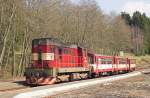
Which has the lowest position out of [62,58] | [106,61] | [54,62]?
[54,62]

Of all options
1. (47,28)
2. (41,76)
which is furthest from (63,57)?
(47,28)

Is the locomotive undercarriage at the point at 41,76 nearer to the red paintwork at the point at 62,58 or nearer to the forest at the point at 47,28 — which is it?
the red paintwork at the point at 62,58

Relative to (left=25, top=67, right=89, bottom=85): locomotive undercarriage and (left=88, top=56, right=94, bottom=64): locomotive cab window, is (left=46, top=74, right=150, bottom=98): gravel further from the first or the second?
(left=88, top=56, right=94, bottom=64): locomotive cab window

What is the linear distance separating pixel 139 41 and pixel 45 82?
109 meters

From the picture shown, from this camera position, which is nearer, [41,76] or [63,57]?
[41,76]

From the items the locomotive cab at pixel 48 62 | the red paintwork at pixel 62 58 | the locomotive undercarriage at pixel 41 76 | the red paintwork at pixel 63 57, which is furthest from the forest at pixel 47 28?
the locomotive undercarriage at pixel 41 76

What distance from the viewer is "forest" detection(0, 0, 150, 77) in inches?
1613

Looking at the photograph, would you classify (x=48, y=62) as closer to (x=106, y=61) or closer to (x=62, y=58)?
(x=62, y=58)

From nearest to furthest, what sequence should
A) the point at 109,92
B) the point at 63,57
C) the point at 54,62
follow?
the point at 109,92, the point at 54,62, the point at 63,57

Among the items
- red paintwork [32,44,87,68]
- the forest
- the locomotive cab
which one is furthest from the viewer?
the forest

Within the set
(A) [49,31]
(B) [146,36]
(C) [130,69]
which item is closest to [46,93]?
(A) [49,31]

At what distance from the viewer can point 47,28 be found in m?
43.9

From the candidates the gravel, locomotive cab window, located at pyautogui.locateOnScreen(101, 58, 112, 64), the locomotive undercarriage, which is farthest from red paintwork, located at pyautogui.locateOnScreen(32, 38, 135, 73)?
the gravel

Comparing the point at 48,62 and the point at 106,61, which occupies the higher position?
the point at 106,61
